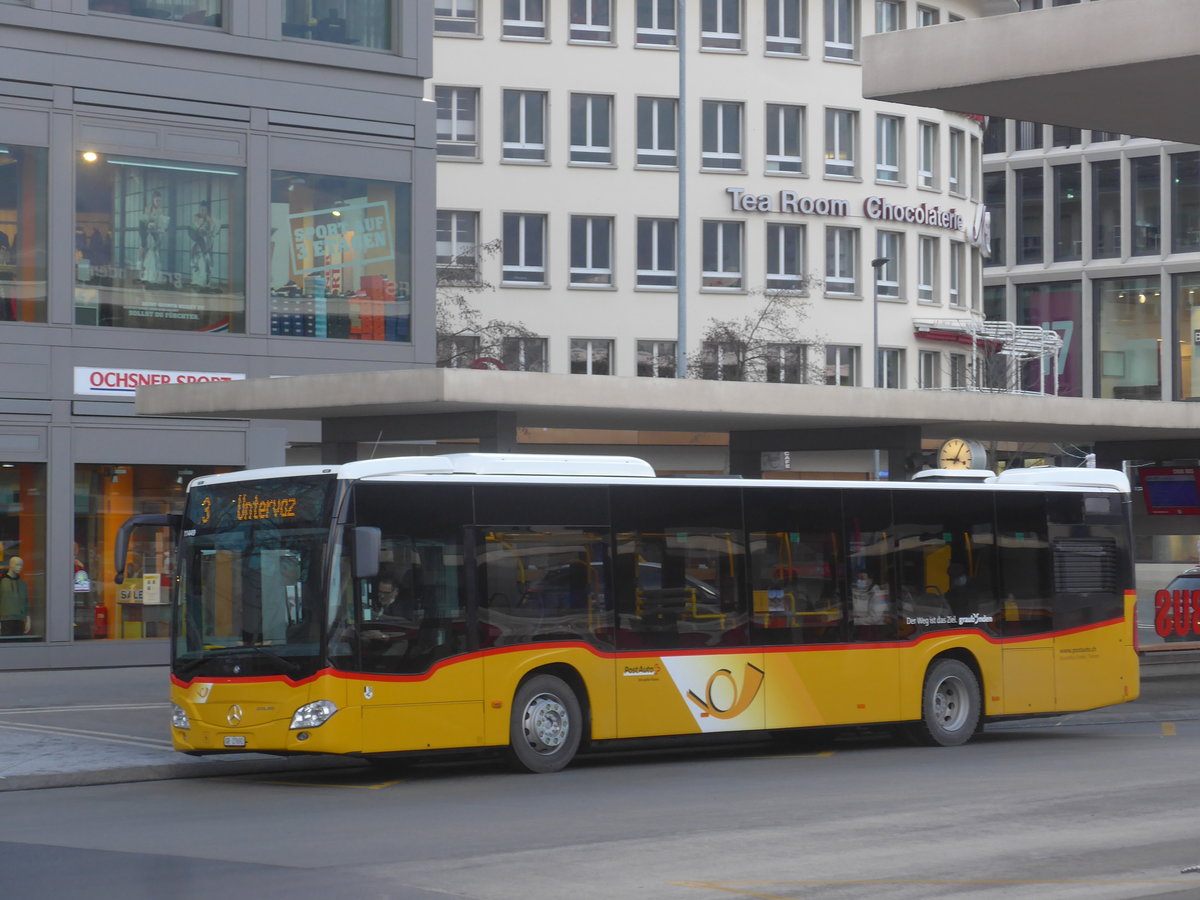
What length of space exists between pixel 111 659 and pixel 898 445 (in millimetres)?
12271

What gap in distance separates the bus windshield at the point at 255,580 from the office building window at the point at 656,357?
38.6 metres

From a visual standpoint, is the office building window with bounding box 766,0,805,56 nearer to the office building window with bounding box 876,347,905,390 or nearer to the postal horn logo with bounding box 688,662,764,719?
the office building window with bounding box 876,347,905,390

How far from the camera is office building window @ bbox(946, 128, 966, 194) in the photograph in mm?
60375

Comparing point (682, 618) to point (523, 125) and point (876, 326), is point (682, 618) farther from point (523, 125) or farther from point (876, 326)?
point (876, 326)

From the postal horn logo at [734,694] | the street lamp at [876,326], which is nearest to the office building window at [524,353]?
the street lamp at [876,326]

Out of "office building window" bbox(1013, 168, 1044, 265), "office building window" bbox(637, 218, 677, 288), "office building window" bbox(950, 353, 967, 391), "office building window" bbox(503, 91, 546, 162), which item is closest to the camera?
"office building window" bbox(503, 91, 546, 162)

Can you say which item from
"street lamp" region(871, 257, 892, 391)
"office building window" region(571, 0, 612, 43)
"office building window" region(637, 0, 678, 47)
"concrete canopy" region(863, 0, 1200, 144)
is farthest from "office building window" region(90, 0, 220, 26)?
"street lamp" region(871, 257, 892, 391)

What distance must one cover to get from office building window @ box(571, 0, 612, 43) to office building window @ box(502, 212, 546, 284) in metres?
5.36

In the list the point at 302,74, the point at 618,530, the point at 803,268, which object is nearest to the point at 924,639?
the point at 618,530

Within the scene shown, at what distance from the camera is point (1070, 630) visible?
20.2 m

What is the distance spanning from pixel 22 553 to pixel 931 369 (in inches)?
1485

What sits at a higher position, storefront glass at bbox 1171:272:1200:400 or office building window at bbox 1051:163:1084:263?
office building window at bbox 1051:163:1084:263

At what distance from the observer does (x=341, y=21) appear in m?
30.4

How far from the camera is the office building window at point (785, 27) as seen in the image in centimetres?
5566
